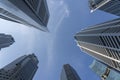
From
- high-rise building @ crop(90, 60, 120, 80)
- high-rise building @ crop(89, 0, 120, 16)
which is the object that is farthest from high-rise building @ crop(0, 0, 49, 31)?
high-rise building @ crop(90, 60, 120, 80)

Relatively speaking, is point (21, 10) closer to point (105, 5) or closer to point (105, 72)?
point (105, 5)

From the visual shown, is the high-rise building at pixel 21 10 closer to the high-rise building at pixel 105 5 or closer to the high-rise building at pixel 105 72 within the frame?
the high-rise building at pixel 105 5

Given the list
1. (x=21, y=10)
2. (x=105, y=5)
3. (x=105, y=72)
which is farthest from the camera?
(x=105, y=72)

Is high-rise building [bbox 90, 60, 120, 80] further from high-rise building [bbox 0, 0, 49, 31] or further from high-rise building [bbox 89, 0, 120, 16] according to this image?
high-rise building [bbox 0, 0, 49, 31]

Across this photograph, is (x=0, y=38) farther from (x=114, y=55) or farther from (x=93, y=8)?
(x=114, y=55)

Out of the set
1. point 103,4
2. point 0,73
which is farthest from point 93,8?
point 0,73

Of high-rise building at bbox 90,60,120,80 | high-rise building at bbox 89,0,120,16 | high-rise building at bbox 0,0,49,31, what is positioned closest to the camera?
high-rise building at bbox 0,0,49,31

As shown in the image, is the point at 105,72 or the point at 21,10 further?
the point at 105,72

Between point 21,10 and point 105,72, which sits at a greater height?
point 21,10

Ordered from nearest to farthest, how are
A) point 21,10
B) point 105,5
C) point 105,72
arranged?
point 21,10 → point 105,5 → point 105,72

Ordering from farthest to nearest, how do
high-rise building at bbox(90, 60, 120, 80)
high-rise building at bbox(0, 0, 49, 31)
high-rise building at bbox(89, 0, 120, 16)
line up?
high-rise building at bbox(90, 60, 120, 80) → high-rise building at bbox(89, 0, 120, 16) → high-rise building at bbox(0, 0, 49, 31)

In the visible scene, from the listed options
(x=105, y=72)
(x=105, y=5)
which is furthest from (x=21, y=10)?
(x=105, y=72)

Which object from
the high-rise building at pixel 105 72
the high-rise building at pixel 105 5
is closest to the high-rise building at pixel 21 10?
the high-rise building at pixel 105 5

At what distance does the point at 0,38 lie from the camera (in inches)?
7407
